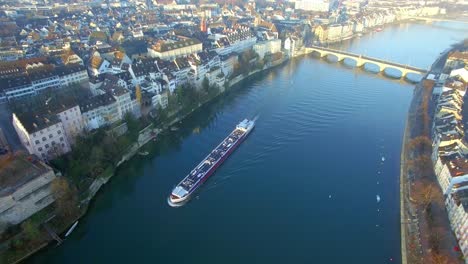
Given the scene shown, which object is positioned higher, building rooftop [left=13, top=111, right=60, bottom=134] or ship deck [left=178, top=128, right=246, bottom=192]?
building rooftop [left=13, top=111, right=60, bottom=134]

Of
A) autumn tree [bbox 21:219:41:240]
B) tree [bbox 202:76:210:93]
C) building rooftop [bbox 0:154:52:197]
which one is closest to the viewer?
autumn tree [bbox 21:219:41:240]

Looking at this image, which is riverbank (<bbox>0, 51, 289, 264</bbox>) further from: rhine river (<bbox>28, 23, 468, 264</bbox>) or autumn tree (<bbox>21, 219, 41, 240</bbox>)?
autumn tree (<bbox>21, 219, 41, 240</bbox>)

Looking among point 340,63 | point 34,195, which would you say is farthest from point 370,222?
point 340,63

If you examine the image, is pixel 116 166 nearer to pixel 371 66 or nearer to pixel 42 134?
pixel 42 134

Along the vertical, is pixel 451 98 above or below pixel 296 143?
above

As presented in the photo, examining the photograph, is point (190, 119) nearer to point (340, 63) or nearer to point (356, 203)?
point (356, 203)

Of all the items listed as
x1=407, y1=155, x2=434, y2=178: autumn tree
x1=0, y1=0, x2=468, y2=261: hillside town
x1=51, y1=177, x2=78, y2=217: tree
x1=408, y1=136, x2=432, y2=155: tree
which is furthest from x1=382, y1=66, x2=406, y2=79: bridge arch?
x1=51, y1=177, x2=78, y2=217: tree
